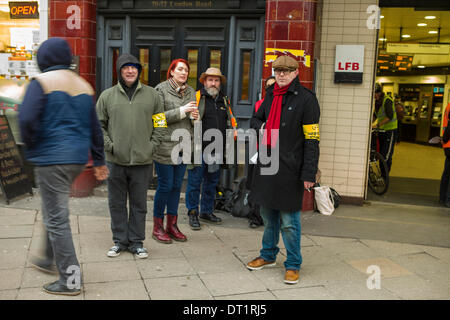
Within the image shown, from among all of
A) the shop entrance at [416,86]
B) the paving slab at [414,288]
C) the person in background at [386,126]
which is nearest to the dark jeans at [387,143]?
the person in background at [386,126]

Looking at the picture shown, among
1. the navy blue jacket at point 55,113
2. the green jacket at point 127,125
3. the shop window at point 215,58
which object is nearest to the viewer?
the navy blue jacket at point 55,113

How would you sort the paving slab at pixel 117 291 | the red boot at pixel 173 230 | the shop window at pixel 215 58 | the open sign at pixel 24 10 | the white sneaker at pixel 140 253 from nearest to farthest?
the paving slab at pixel 117 291 → the white sneaker at pixel 140 253 → the red boot at pixel 173 230 → the shop window at pixel 215 58 → the open sign at pixel 24 10

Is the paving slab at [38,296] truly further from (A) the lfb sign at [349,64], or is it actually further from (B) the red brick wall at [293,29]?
(A) the lfb sign at [349,64]

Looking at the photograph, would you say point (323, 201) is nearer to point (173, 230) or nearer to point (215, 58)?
point (173, 230)

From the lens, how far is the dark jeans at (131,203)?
194 inches

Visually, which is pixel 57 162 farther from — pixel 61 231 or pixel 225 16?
pixel 225 16

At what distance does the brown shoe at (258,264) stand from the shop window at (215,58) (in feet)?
11.7

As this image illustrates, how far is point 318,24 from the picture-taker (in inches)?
271

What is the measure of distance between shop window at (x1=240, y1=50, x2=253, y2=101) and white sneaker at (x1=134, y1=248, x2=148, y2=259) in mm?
3218

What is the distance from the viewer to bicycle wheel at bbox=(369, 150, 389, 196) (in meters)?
8.27

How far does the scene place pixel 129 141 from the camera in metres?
4.77

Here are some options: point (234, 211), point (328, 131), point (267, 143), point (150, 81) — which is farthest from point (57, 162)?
point (328, 131)

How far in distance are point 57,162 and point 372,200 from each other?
540 centimetres

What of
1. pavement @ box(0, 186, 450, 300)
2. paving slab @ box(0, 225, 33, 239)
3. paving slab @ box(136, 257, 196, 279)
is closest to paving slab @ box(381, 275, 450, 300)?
pavement @ box(0, 186, 450, 300)
